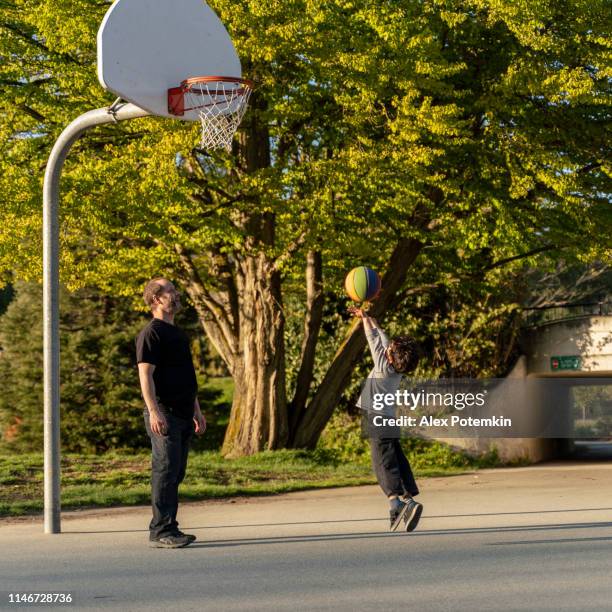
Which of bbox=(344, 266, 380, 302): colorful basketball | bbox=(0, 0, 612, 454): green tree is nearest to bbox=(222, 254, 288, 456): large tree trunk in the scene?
bbox=(0, 0, 612, 454): green tree

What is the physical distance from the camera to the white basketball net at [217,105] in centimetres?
1009

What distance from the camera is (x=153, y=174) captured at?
47.0 ft

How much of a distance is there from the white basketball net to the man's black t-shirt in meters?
3.07

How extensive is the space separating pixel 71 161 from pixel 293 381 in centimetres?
1200

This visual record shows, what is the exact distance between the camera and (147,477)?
1403 centimetres

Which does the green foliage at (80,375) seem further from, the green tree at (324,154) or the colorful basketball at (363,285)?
the colorful basketball at (363,285)

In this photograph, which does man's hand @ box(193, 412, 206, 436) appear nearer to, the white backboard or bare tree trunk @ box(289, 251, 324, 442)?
the white backboard

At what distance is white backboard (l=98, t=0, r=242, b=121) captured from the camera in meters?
9.07

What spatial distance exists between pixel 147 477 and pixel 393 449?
6383 mm

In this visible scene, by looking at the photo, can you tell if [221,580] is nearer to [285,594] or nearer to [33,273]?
[285,594]

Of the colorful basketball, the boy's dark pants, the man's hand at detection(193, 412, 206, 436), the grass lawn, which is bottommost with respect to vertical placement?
the grass lawn

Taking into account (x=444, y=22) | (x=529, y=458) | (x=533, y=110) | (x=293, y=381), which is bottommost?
(x=529, y=458)

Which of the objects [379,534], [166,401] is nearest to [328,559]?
[379,534]

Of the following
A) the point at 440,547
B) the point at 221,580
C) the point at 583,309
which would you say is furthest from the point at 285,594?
the point at 583,309
